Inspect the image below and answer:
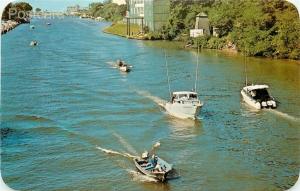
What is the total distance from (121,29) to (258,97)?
76.1 inches

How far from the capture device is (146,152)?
5543mm

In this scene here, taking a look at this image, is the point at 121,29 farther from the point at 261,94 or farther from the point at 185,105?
the point at 261,94

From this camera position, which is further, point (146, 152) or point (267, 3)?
point (267, 3)

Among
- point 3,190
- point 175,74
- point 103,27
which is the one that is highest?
point 103,27

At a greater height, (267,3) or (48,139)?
(267,3)

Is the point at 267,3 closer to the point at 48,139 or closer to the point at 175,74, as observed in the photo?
the point at 175,74

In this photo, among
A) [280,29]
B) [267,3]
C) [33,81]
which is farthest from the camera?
[280,29]

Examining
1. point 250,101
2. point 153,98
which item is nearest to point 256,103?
point 250,101

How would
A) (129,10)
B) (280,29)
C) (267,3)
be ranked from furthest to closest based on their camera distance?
(280,29), (267,3), (129,10)

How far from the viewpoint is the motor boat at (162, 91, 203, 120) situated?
6.64 metres

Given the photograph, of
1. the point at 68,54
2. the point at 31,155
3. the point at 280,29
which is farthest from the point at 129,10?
the point at 280,29

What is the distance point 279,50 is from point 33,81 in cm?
394

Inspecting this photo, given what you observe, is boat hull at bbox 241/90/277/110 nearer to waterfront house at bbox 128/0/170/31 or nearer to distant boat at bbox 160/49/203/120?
distant boat at bbox 160/49/203/120

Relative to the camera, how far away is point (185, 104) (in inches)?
263
